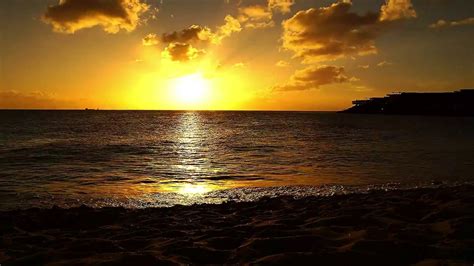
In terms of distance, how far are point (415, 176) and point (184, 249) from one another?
561 inches

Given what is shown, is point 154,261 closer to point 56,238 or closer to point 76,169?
point 56,238

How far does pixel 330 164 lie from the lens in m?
21.7

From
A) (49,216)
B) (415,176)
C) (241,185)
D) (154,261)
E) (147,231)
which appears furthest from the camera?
(415,176)

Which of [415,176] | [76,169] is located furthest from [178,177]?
[415,176]

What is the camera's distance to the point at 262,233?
7062 mm

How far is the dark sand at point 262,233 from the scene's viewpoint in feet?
18.3

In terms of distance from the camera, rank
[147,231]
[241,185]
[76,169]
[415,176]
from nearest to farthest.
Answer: [147,231], [241,185], [415,176], [76,169]

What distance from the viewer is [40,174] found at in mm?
17859

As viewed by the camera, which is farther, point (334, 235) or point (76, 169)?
point (76, 169)

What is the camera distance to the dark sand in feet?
18.3

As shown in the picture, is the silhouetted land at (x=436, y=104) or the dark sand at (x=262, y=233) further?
the silhouetted land at (x=436, y=104)

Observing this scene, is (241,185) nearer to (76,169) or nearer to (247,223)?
(247,223)

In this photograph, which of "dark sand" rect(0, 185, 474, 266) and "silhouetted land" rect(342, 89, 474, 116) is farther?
"silhouetted land" rect(342, 89, 474, 116)

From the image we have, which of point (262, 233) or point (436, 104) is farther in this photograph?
point (436, 104)
